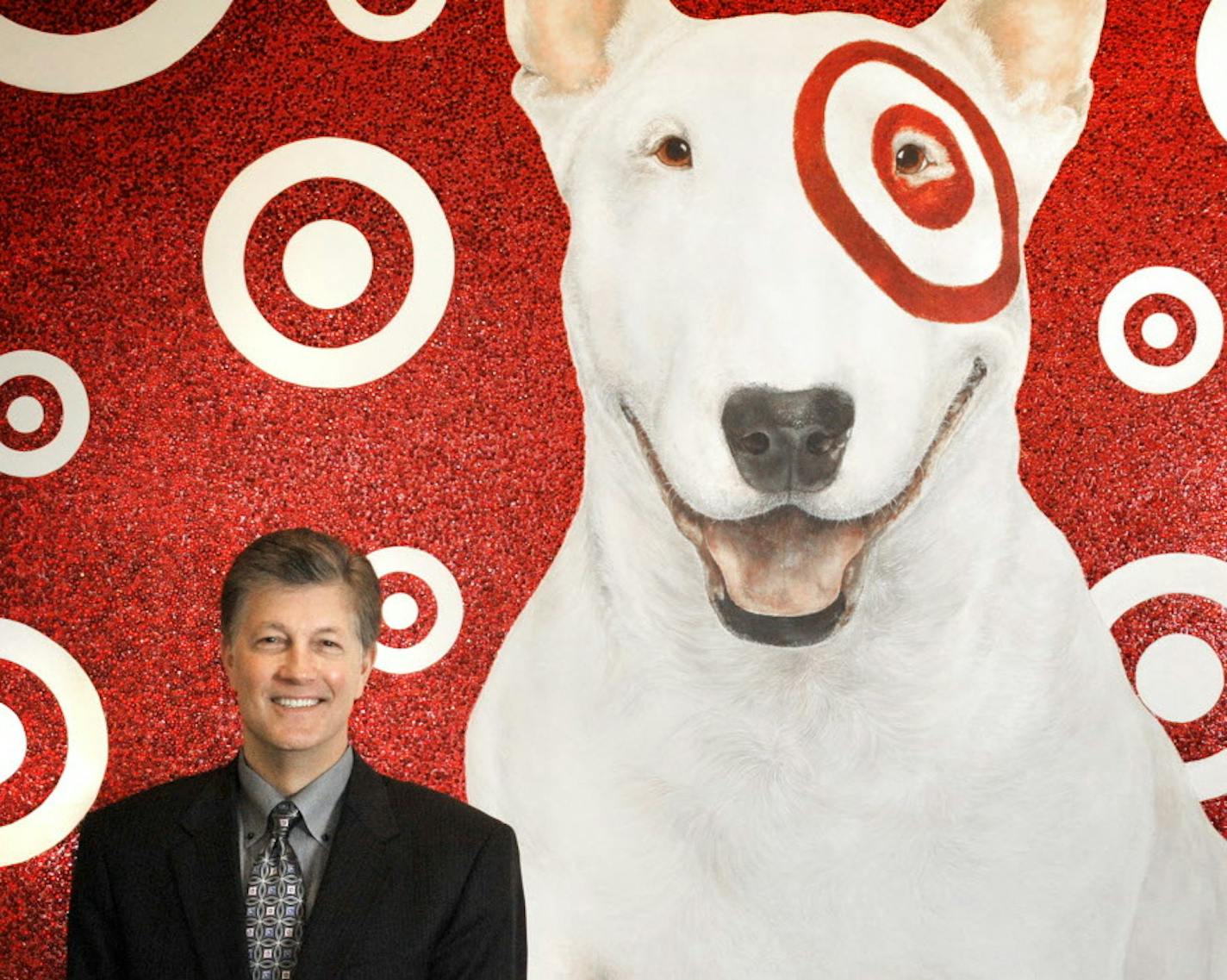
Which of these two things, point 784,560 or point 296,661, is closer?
point 296,661

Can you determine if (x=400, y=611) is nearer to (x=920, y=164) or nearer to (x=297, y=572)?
(x=297, y=572)

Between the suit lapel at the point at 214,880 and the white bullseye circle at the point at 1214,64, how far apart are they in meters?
1.38

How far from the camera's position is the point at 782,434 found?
148 cm

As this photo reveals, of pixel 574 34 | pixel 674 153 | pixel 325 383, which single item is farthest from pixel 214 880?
pixel 574 34

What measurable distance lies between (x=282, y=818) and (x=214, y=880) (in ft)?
0.23

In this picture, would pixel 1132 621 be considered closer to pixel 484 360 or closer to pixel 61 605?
pixel 484 360

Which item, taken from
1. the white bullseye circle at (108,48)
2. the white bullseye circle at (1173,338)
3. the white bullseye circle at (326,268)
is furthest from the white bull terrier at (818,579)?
the white bullseye circle at (108,48)

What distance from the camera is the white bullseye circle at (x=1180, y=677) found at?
5.32 ft

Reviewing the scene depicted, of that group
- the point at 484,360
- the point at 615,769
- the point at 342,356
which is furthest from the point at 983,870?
the point at 342,356

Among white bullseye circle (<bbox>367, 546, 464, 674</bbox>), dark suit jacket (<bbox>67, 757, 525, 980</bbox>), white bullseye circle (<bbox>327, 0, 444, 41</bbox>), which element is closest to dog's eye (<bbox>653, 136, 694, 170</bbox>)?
white bullseye circle (<bbox>327, 0, 444, 41</bbox>)

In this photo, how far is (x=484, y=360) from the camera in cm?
162

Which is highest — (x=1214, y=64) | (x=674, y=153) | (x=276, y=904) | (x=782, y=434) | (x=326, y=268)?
(x=1214, y=64)

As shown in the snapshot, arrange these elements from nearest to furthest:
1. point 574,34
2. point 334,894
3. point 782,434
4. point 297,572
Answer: point 334,894, point 297,572, point 782,434, point 574,34

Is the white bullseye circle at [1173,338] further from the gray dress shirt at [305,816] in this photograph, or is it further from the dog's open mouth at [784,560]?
the gray dress shirt at [305,816]
